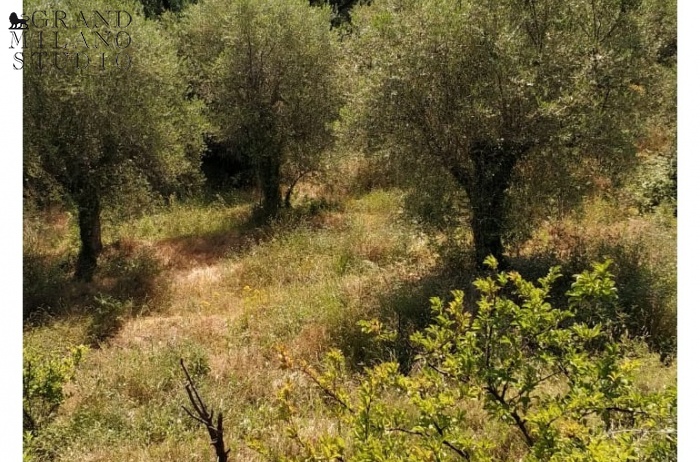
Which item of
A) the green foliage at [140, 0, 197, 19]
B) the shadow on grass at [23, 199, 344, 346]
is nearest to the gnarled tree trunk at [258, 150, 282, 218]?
the shadow on grass at [23, 199, 344, 346]

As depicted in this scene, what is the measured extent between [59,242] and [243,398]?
12.2 m

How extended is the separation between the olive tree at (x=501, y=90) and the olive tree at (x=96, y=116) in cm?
624

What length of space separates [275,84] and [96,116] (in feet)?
18.5

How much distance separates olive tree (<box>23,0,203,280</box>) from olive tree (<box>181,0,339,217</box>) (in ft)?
7.26

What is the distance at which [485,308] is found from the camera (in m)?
2.85

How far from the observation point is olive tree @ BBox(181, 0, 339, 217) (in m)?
14.2

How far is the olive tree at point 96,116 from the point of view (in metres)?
10.1

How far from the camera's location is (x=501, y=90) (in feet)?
24.4

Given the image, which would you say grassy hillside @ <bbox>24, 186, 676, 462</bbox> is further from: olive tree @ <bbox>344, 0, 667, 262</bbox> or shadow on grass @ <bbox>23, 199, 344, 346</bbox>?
olive tree @ <bbox>344, 0, 667, 262</bbox>

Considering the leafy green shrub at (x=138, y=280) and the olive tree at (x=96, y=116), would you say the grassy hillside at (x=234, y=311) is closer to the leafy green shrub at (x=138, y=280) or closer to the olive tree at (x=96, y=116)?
the leafy green shrub at (x=138, y=280)

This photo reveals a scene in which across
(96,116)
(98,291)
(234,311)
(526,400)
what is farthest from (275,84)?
(526,400)

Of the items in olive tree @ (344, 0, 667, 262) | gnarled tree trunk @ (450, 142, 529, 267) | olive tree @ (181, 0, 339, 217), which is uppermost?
olive tree @ (181, 0, 339, 217)

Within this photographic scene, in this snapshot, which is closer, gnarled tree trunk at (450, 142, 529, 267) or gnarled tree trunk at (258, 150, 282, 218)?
gnarled tree trunk at (450, 142, 529, 267)

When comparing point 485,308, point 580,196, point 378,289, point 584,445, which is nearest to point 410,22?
point 580,196
